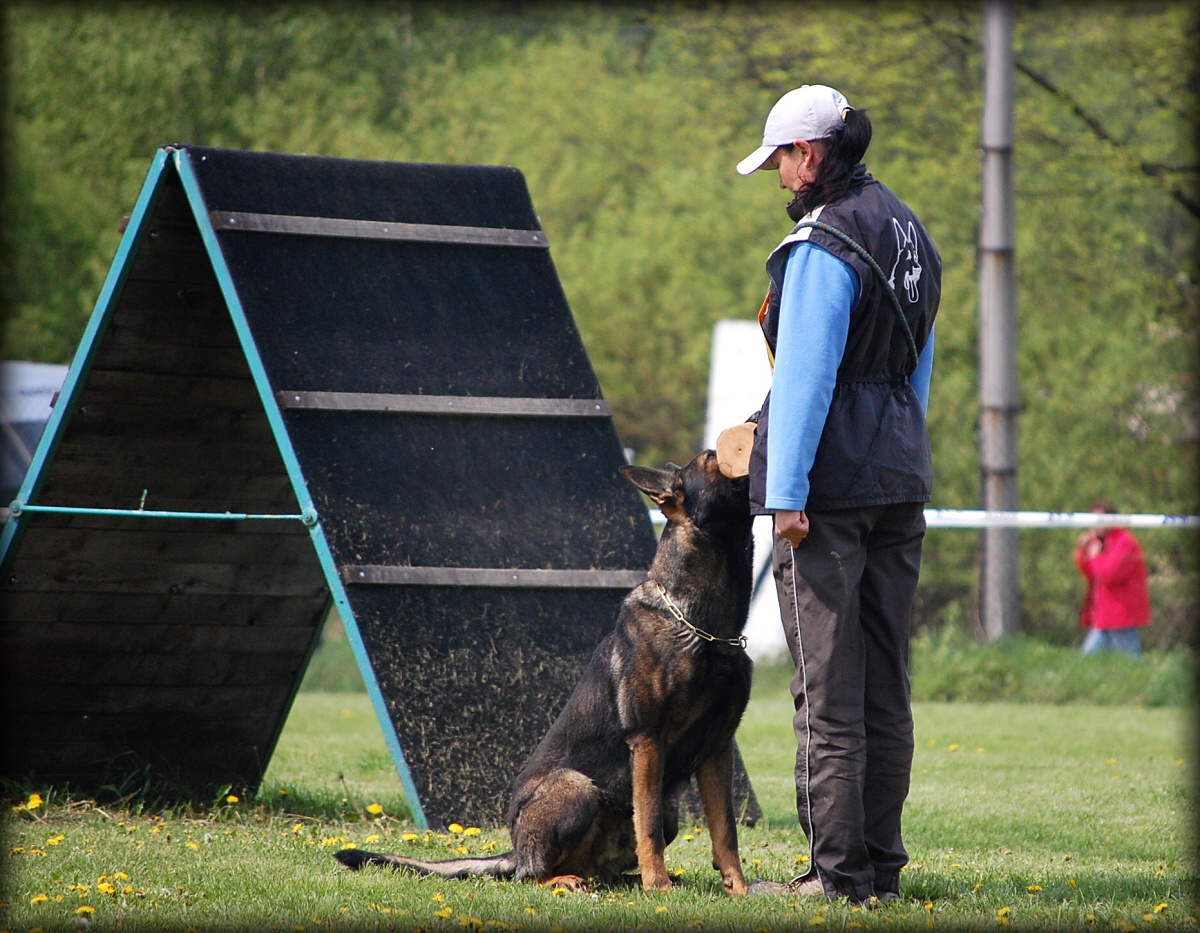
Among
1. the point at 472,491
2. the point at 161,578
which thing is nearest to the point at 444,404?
the point at 472,491

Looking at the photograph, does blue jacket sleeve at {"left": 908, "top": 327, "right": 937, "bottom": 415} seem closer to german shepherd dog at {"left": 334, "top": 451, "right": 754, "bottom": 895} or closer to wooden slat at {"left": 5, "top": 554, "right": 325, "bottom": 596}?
german shepherd dog at {"left": 334, "top": 451, "right": 754, "bottom": 895}

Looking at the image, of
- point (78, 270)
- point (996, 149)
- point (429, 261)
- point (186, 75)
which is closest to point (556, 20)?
point (186, 75)

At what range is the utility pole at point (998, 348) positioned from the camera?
12062mm

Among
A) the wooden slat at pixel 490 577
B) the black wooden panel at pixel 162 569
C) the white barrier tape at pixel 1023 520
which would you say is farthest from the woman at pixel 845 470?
the white barrier tape at pixel 1023 520

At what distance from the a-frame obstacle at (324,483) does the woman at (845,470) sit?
4.89 feet

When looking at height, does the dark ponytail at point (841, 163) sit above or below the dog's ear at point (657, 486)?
above

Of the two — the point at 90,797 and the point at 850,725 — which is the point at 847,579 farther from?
the point at 90,797

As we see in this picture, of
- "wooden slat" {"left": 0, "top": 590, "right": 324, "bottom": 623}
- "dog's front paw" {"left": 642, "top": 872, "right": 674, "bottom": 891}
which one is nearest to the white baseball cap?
"dog's front paw" {"left": 642, "top": 872, "right": 674, "bottom": 891}

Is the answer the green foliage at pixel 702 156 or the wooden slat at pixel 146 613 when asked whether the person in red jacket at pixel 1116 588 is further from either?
the wooden slat at pixel 146 613

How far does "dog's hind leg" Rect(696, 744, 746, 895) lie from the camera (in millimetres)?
3920

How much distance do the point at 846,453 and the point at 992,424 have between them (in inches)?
357

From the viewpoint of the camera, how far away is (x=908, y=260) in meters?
3.68

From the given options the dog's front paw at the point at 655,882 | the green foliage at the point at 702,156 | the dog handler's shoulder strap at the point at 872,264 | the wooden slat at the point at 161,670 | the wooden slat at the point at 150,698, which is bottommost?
the dog's front paw at the point at 655,882

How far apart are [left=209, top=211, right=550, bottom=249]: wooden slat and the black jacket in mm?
1903
